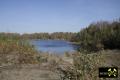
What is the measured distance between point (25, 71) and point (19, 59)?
274cm

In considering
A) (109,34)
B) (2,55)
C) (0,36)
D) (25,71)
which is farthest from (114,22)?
(25,71)

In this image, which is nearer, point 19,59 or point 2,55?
point 19,59

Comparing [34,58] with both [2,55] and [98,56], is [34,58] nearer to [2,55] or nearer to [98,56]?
[2,55]

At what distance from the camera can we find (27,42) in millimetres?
15180

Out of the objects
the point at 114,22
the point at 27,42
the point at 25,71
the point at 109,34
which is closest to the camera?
the point at 25,71

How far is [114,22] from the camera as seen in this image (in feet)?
120

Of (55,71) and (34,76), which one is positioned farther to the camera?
(55,71)

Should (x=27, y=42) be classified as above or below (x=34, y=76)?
above

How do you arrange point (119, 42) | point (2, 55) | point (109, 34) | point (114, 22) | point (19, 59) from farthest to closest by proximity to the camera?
point (114, 22) < point (109, 34) < point (119, 42) < point (2, 55) < point (19, 59)

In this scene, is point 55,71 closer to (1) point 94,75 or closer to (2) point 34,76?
(2) point 34,76

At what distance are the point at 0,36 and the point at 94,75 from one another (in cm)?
1135

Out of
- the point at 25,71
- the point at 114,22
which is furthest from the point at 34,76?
the point at 114,22

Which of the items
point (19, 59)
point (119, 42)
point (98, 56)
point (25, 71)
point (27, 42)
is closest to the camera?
point (98, 56)

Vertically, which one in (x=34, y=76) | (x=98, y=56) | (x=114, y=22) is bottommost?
(x=34, y=76)
